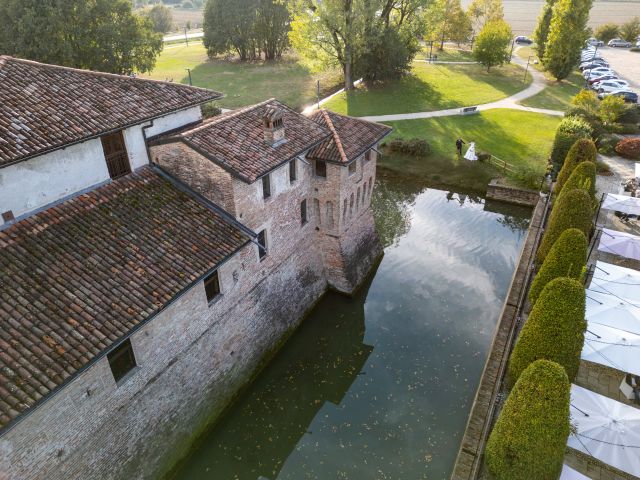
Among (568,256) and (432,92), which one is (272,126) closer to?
(568,256)

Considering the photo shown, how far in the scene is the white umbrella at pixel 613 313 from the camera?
18047 millimetres

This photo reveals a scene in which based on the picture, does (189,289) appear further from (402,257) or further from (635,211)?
(635,211)

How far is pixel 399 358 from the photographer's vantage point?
67.3 feet

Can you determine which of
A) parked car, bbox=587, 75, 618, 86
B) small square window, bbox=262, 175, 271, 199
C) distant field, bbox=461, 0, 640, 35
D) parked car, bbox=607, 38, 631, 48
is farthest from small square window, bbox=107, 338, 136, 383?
distant field, bbox=461, 0, 640, 35

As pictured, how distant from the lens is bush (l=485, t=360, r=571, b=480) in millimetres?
12641

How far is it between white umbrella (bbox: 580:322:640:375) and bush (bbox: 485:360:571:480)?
5.20 meters

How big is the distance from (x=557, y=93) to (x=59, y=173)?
5541 centimetres

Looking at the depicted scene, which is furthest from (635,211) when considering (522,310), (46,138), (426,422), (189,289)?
Answer: (46,138)

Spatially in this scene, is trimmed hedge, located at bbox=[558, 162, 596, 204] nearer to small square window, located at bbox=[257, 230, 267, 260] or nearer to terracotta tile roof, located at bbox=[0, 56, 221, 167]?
small square window, located at bbox=[257, 230, 267, 260]

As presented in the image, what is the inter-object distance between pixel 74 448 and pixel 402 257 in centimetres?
1946

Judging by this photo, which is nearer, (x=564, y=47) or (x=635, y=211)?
(x=635, y=211)

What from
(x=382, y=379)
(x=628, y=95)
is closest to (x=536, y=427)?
(x=382, y=379)

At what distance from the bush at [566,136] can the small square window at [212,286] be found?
1167 inches

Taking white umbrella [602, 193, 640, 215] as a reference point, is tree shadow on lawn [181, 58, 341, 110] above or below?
below
